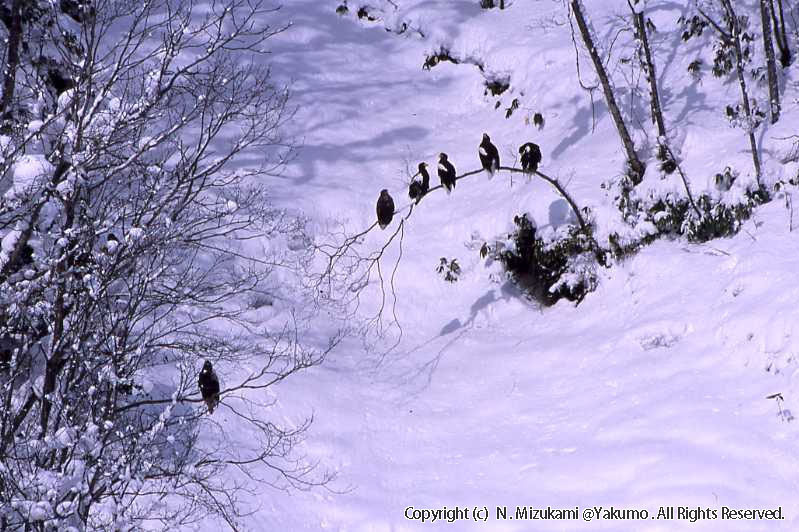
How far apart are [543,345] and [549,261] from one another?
4.25ft

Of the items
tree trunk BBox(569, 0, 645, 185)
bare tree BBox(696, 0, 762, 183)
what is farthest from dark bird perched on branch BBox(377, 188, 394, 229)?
bare tree BBox(696, 0, 762, 183)

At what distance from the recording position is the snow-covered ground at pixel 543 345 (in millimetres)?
6895

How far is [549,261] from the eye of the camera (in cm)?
1049

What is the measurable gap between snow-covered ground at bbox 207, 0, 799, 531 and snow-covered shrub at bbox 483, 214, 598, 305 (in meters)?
0.18

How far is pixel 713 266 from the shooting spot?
29.2 feet

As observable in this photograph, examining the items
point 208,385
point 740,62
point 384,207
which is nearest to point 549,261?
point 384,207

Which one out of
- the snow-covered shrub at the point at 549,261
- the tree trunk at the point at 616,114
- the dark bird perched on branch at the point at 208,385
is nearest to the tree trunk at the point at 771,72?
the tree trunk at the point at 616,114

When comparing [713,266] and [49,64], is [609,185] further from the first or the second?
[49,64]

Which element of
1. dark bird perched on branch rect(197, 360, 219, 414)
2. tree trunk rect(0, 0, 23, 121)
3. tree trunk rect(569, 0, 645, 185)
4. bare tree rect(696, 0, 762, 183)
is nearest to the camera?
tree trunk rect(0, 0, 23, 121)

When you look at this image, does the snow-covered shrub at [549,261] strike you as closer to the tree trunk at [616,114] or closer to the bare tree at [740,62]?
the tree trunk at [616,114]

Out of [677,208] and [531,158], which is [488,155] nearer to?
[531,158]

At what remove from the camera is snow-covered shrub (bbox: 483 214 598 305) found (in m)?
10.2

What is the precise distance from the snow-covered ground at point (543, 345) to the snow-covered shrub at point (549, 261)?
0.59 feet

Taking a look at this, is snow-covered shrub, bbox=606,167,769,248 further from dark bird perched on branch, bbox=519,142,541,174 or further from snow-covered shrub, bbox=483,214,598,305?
dark bird perched on branch, bbox=519,142,541,174
